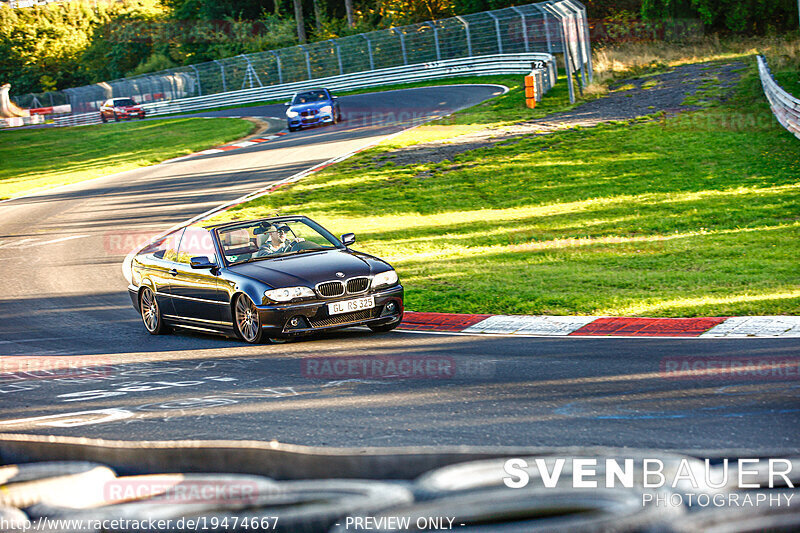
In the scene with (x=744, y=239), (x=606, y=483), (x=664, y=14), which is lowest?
(x=744, y=239)

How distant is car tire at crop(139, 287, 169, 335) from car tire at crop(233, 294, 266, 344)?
158cm

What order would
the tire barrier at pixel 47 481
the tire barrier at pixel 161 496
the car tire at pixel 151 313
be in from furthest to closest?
the car tire at pixel 151 313 → the tire barrier at pixel 47 481 → the tire barrier at pixel 161 496

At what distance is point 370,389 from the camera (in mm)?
7652

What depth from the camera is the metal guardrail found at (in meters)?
45.1

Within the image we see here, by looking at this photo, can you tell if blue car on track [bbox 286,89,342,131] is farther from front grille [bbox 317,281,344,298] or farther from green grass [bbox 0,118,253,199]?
front grille [bbox 317,281,344,298]

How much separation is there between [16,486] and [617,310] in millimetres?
7553

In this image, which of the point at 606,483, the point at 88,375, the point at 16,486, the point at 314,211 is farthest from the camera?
the point at 314,211

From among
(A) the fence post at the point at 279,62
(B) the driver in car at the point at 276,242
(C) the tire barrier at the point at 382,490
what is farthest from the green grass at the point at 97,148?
(C) the tire barrier at the point at 382,490

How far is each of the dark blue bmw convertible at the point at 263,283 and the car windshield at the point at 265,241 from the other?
12 mm

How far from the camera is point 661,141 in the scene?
24.4m

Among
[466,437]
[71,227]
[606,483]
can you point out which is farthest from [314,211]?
[606,483]

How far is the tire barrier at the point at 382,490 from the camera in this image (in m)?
3.73

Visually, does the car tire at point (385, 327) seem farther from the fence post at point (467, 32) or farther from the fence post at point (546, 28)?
the fence post at point (467, 32)

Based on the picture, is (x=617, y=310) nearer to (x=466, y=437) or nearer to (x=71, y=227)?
(x=466, y=437)
